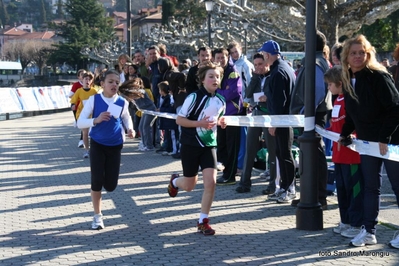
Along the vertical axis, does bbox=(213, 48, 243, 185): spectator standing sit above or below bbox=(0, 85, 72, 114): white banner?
above

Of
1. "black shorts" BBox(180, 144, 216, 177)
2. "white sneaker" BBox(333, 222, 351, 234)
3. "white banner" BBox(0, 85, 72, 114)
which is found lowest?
"white banner" BBox(0, 85, 72, 114)

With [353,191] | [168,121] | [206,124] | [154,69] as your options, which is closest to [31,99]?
[154,69]

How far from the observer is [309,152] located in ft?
25.5

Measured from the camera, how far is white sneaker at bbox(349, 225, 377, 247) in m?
6.82

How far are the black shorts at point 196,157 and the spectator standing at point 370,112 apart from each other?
1.52 metres

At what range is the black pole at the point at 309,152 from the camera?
764cm

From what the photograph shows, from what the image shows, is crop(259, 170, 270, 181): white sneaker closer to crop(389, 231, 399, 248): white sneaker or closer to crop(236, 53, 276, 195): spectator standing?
crop(236, 53, 276, 195): spectator standing

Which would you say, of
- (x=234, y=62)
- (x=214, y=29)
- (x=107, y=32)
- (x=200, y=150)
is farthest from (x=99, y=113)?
(x=107, y=32)

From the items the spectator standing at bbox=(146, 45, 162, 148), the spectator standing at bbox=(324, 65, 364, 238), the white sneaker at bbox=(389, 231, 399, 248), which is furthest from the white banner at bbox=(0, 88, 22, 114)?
the white sneaker at bbox=(389, 231, 399, 248)

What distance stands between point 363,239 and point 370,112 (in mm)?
1214

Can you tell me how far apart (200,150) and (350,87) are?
178 centimetres

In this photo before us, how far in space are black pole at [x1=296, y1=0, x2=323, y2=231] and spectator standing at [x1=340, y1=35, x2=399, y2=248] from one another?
2.61 feet

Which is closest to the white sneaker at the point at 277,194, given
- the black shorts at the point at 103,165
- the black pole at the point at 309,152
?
the black pole at the point at 309,152

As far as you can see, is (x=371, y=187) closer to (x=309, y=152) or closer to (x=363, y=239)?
(x=363, y=239)
